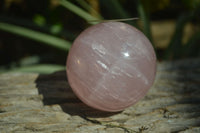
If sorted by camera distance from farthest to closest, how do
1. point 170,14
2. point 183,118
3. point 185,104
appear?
point 170,14, point 185,104, point 183,118

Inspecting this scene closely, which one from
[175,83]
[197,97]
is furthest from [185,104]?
[175,83]

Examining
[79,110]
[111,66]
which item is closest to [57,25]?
[79,110]

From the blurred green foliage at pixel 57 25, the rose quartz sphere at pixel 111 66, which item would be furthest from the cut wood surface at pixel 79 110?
the blurred green foliage at pixel 57 25

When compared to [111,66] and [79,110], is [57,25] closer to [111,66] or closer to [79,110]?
[79,110]

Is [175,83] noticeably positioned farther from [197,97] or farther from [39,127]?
A: [39,127]

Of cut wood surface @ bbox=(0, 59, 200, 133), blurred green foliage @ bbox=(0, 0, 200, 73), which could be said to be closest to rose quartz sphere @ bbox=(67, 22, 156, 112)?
cut wood surface @ bbox=(0, 59, 200, 133)

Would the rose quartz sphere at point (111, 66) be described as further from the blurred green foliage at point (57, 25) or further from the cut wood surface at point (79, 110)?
the blurred green foliage at point (57, 25)
